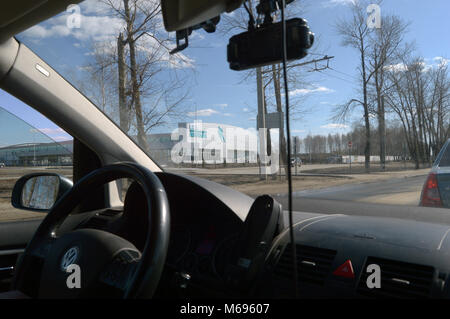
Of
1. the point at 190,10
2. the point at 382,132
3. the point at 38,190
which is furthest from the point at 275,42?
the point at 38,190

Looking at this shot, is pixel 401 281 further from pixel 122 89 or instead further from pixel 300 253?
pixel 122 89

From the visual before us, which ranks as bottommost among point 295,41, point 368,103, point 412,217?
point 412,217

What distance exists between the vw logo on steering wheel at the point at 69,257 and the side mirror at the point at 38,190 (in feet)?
3.98

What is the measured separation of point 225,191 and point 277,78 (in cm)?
74

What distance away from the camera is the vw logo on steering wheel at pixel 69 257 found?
1686 mm

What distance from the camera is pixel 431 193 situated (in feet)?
6.73

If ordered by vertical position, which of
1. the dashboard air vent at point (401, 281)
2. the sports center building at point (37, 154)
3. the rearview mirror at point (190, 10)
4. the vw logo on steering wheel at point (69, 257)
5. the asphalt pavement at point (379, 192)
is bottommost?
the dashboard air vent at point (401, 281)

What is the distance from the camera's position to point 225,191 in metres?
2.28

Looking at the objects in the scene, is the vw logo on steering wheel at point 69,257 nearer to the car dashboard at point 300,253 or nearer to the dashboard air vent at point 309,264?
the car dashboard at point 300,253

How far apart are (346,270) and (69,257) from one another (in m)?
1.20

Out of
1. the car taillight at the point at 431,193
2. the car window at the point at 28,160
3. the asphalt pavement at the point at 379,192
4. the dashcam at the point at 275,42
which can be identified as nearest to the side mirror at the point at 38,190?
the car window at the point at 28,160
